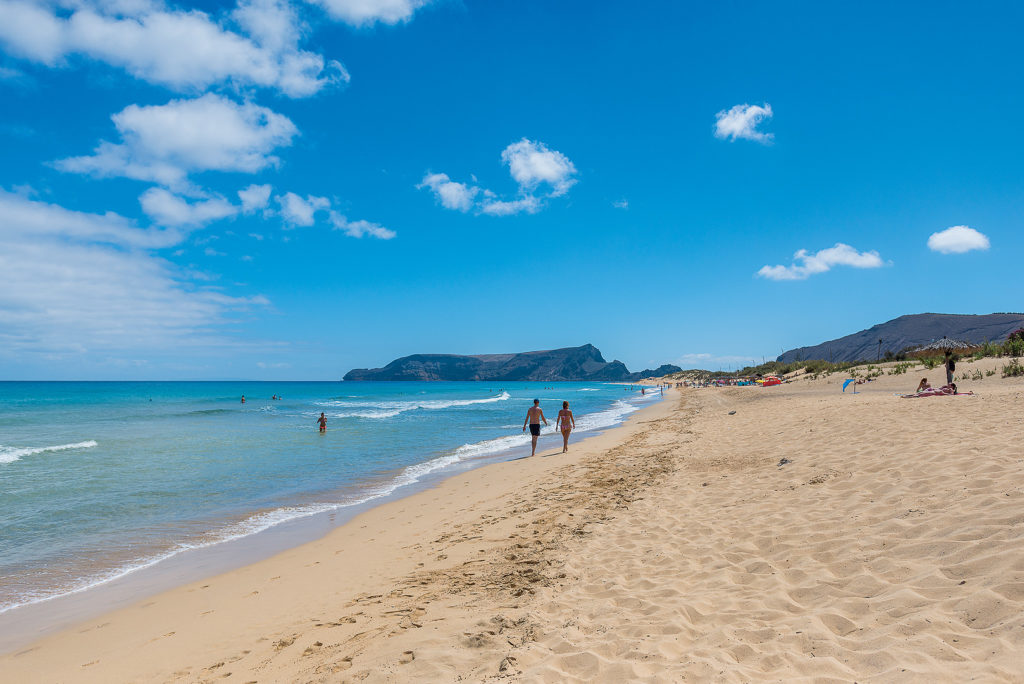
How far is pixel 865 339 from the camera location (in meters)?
121

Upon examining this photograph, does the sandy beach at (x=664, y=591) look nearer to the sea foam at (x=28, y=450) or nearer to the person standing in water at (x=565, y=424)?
the person standing in water at (x=565, y=424)

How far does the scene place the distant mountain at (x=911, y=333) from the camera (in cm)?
9019

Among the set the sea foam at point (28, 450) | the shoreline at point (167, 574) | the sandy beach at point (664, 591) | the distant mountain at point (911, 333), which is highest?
the distant mountain at point (911, 333)

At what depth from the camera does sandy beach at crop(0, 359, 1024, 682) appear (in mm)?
3219

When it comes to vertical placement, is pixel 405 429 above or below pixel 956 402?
below

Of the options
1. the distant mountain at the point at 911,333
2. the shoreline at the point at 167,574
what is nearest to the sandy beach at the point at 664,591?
the shoreline at the point at 167,574

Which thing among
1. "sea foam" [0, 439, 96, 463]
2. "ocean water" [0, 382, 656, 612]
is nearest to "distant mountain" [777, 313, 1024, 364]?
"ocean water" [0, 382, 656, 612]

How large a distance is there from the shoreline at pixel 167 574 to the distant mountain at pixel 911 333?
3679 inches

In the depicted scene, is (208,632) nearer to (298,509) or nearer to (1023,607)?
(298,509)

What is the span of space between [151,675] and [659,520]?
19.8 ft

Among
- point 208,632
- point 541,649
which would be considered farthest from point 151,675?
point 541,649

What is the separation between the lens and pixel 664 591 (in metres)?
4.53

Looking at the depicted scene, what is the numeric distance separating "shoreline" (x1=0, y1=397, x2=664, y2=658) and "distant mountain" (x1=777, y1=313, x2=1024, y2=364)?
93454 mm

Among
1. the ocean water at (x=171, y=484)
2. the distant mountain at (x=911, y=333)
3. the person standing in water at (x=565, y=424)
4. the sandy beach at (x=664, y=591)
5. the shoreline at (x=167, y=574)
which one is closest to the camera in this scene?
the sandy beach at (x=664, y=591)
